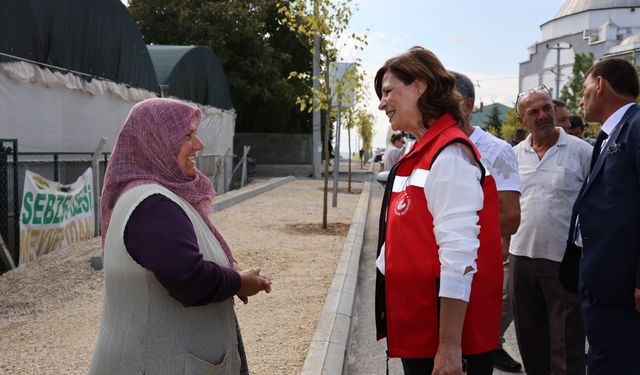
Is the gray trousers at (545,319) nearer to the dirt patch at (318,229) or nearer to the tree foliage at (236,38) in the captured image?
the dirt patch at (318,229)

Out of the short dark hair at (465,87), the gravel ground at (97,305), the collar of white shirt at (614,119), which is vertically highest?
the short dark hair at (465,87)

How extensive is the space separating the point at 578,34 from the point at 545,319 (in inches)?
3262

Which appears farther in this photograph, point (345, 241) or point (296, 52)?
point (296, 52)

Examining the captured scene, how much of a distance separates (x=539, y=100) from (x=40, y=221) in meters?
6.54

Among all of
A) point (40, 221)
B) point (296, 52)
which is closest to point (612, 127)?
point (40, 221)

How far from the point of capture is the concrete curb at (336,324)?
4664 millimetres

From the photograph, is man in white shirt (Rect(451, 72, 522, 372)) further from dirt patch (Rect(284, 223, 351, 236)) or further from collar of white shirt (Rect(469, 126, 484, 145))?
dirt patch (Rect(284, 223, 351, 236))

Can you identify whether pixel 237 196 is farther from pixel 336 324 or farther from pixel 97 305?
pixel 336 324

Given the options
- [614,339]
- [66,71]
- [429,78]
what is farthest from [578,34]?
[429,78]

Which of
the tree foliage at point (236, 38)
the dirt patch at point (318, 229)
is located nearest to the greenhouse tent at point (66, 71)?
the dirt patch at point (318, 229)

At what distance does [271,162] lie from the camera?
35406 mm

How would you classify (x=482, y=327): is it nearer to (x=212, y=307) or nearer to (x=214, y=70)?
(x=212, y=307)

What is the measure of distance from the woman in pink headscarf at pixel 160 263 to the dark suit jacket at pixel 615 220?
1540mm

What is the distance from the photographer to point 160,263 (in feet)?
6.86
